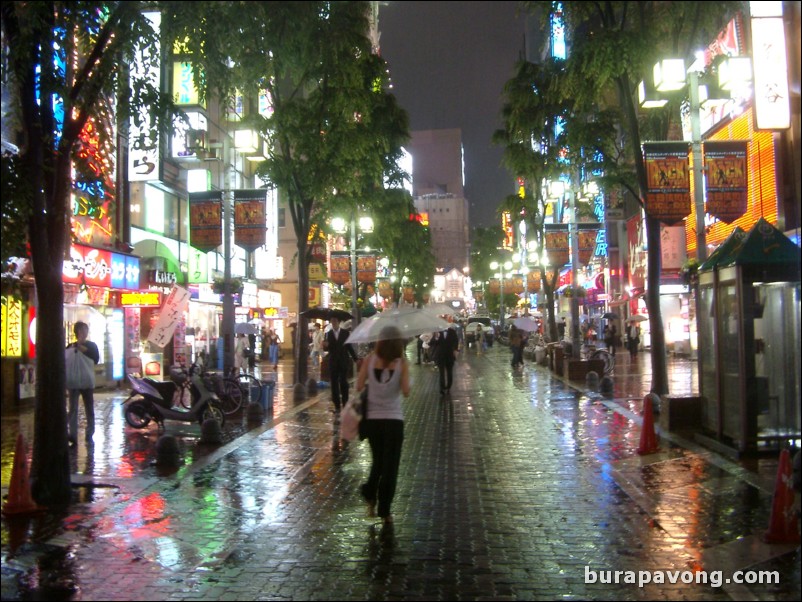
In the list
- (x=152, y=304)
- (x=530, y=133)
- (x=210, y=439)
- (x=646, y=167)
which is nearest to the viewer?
(x=210, y=439)

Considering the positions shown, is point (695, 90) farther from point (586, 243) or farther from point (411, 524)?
point (586, 243)

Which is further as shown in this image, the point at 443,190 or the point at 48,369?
the point at 443,190

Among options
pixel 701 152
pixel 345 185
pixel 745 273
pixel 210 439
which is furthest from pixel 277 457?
pixel 345 185

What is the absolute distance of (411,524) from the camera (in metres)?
7.80

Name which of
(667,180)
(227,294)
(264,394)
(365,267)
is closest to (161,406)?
(264,394)

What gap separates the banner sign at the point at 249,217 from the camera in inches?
778

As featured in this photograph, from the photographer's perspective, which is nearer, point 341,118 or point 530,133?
point 341,118

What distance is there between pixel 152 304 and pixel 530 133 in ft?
44.0

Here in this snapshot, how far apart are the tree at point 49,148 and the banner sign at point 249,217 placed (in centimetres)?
1025

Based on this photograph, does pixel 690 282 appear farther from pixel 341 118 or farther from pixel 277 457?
pixel 341 118

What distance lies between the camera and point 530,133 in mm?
27141

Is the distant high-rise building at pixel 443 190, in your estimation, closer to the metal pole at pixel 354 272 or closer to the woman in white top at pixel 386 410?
the metal pole at pixel 354 272

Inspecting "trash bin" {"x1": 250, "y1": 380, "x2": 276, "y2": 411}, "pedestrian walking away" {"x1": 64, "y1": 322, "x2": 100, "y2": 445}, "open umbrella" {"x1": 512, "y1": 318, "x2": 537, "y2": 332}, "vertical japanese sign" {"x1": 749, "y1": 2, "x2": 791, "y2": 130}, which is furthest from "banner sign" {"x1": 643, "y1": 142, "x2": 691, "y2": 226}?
"open umbrella" {"x1": 512, "y1": 318, "x2": 537, "y2": 332}

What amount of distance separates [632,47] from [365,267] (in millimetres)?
22844
